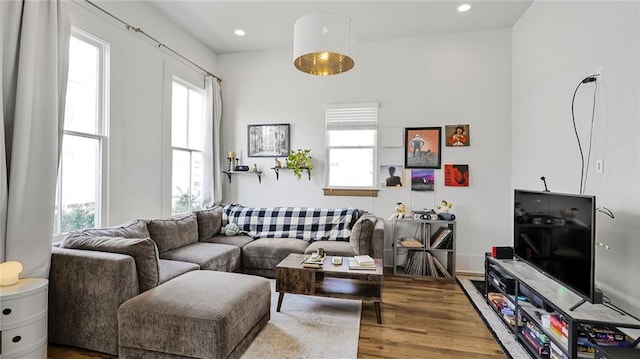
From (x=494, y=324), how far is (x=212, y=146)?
3.97 m

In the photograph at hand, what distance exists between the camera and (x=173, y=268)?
8.27 feet

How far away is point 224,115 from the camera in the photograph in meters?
4.68

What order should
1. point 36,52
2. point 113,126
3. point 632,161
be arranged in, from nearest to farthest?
point 632,161 → point 36,52 → point 113,126

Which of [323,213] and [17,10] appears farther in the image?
[323,213]

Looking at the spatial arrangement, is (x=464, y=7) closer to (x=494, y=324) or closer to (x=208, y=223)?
(x=494, y=324)

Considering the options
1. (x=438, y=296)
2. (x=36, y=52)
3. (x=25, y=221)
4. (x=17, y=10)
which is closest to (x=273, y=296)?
(x=438, y=296)

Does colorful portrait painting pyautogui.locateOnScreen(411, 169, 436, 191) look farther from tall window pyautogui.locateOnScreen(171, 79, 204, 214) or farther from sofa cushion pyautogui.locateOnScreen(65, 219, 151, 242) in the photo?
sofa cushion pyautogui.locateOnScreen(65, 219, 151, 242)

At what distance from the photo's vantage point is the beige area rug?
199 cm

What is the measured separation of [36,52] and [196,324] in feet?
7.03

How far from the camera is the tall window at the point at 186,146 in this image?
12.6ft

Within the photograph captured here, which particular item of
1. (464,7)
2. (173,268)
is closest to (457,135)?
(464,7)

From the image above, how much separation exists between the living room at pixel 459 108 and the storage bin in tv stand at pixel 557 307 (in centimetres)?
33

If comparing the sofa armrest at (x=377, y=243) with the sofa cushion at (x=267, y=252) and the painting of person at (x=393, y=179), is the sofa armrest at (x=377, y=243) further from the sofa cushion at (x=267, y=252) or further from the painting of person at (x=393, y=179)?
the painting of person at (x=393, y=179)

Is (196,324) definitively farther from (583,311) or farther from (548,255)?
(548,255)
